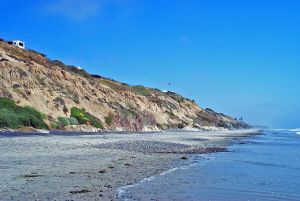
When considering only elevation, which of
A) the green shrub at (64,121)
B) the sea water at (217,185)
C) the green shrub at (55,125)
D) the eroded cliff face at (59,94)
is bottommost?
the sea water at (217,185)

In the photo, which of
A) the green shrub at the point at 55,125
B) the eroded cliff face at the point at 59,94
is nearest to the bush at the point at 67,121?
the eroded cliff face at the point at 59,94

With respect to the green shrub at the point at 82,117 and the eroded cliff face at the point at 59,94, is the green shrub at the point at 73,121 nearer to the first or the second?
the green shrub at the point at 82,117

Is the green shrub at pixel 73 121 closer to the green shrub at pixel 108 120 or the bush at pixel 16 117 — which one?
the bush at pixel 16 117

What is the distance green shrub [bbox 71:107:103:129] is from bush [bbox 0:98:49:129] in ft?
27.1

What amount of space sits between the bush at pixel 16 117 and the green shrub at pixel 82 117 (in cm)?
825

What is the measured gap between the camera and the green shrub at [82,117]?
3928 centimetres

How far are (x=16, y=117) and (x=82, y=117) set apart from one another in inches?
525

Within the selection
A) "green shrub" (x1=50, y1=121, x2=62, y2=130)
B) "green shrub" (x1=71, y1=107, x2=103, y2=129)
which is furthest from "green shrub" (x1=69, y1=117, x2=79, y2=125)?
"green shrub" (x1=50, y1=121, x2=62, y2=130)

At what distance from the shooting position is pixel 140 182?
8039 millimetres

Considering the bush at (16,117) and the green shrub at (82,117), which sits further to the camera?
the green shrub at (82,117)

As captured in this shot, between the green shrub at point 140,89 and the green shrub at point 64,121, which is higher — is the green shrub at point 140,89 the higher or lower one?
the higher one

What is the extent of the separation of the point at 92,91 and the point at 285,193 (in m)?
49.5

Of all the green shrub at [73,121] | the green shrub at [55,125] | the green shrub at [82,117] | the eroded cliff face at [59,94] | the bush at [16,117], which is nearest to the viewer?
the bush at [16,117]

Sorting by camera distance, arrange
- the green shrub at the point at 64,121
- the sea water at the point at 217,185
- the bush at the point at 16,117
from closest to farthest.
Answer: the sea water at the point at 217,185 → the bush at the point at 16,117 → the green shrub at the point at 64,121
